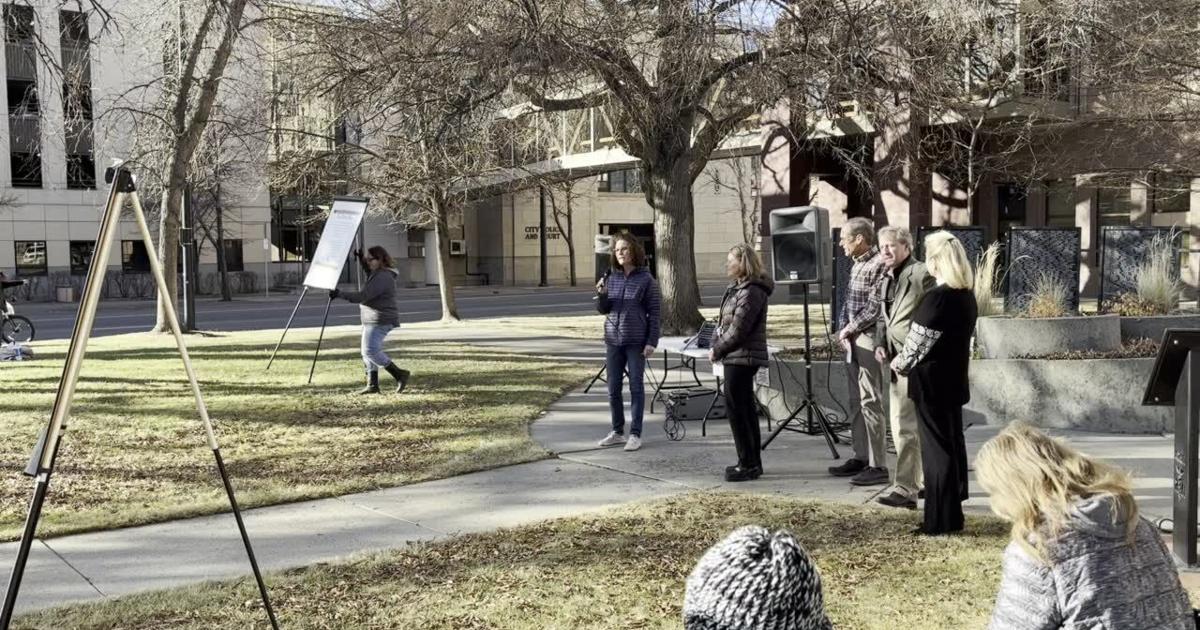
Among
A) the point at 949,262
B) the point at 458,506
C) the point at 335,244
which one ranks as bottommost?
the point at 458,506

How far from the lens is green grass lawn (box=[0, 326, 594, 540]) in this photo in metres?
8.18

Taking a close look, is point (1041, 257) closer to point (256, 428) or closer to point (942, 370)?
point (942, 370)

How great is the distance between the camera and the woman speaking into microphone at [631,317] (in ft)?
30.8

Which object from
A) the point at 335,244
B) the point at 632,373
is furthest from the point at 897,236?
the point at 335,244

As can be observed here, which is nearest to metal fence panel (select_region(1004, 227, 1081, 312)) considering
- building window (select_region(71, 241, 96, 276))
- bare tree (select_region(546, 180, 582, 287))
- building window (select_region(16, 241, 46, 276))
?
bare tree (select_region(546, 180, 582, 287))

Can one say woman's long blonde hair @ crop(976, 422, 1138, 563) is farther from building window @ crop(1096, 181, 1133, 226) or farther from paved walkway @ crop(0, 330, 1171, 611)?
building window @ crop(1096, 181, 1133, 226)

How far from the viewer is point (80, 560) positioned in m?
6.43

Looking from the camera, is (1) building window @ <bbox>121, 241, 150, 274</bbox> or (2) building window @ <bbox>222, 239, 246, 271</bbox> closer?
(1) building window @ <bbox>121, 241, 150, 274</bbox>

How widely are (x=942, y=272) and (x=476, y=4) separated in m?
9.79

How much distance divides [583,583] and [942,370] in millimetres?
2434

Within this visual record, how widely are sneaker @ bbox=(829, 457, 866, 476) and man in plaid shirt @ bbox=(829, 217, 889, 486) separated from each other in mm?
280

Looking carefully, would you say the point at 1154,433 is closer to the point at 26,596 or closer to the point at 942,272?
the point at 942,272

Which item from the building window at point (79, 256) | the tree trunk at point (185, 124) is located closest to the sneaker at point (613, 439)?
the tree trunk at point (185, 124)

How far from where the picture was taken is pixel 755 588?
212 cm
